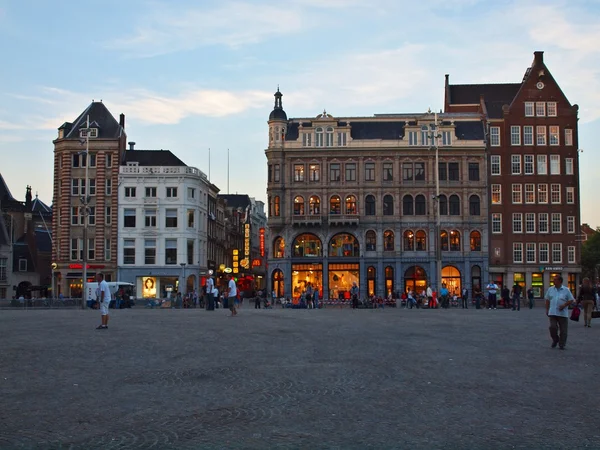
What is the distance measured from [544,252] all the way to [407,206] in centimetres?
1480

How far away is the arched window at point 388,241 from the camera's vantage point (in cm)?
7725

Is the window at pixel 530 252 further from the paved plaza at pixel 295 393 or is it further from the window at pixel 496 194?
the paved plaza at pixel 295 393

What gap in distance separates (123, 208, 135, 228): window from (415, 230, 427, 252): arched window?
29683 millimetres

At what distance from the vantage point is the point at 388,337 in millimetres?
21219

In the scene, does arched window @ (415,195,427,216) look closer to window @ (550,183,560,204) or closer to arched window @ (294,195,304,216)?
arched window @ (294,195,304,216)

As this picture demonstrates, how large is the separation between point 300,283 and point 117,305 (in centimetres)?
2565

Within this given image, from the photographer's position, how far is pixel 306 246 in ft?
255

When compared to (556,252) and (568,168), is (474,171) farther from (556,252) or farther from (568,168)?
(556,252)

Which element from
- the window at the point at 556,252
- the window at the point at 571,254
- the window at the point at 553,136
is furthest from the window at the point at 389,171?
the window at the point at 571,254

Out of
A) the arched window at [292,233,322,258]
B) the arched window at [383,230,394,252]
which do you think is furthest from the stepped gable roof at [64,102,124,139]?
the arched window at [383,230,394,252]

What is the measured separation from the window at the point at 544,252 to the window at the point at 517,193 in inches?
198

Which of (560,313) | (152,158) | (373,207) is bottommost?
(560,313)

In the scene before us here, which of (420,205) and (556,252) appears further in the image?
(420,205)

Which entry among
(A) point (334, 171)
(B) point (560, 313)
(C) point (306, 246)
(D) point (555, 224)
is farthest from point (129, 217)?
(B) point (560, 313)
